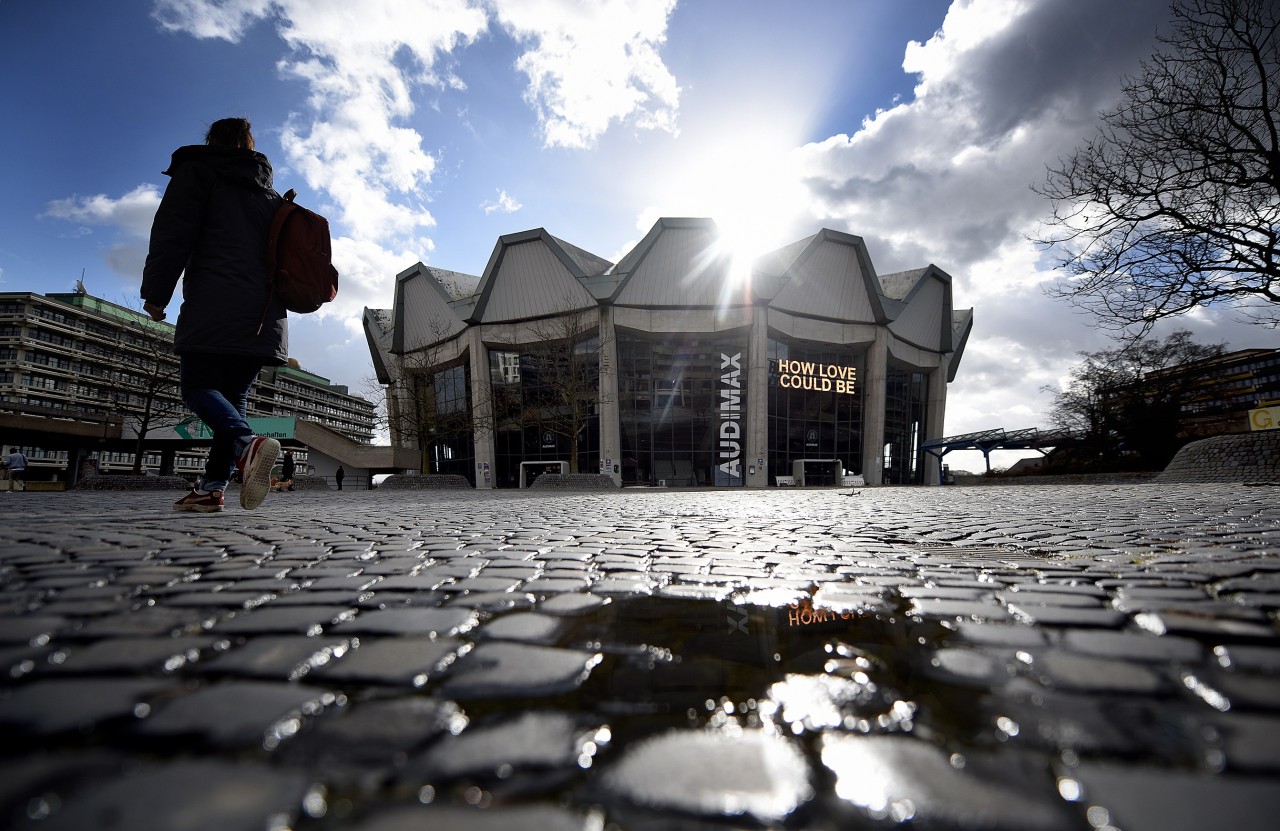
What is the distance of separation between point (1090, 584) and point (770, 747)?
79.3 inches

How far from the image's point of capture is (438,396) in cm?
4256

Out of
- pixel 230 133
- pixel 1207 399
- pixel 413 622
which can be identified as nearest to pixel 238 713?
pixel 413 622

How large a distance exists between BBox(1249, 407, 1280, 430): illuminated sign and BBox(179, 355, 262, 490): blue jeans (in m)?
22.7

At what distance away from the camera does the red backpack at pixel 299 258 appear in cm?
475

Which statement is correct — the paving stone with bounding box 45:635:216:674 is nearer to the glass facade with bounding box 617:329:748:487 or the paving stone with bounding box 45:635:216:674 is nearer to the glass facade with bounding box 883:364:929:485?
the glass facade with bounding box 617:329:748:487

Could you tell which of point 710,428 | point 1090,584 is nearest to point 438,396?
point 710,428

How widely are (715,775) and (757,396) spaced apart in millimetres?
34220

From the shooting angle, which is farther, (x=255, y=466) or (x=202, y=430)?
(x=202, y=430)

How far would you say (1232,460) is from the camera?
557 inches

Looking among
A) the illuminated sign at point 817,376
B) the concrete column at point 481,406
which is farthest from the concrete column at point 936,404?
the concrete column at point 481,406

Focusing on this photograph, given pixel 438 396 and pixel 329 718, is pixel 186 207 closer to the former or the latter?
pixel 329 718

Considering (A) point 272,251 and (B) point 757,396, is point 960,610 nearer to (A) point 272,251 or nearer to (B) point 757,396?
(A) point 272,251

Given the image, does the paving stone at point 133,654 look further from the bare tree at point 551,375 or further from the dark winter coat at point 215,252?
the bare tree at point 551,375

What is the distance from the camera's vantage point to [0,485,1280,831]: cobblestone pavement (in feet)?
2.37
